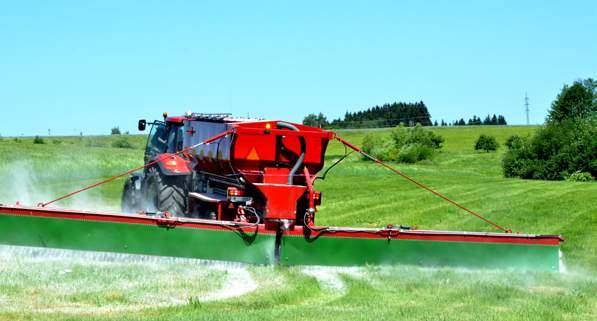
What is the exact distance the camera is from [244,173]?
523 inches

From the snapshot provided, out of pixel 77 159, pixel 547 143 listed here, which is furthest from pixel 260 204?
pixel 547 143

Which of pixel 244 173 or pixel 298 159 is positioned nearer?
pixel 244 173

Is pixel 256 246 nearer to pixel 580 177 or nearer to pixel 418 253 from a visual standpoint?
pixel 418 253

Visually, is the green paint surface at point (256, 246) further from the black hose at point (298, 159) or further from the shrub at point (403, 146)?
the shrub at point (403, 146)

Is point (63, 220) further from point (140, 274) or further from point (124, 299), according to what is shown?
point (124, 299)

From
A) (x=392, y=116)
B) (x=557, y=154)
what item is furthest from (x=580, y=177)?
(x=392, y=116)

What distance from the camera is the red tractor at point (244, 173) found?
12895mm

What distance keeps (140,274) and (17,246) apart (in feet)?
6.53

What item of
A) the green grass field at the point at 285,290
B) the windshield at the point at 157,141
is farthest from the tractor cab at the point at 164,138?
the green grass field at the point at 285,290

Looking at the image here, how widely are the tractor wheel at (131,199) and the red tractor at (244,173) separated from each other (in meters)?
1.26

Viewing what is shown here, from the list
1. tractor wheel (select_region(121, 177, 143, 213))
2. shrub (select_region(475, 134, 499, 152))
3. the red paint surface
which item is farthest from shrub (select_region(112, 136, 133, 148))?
the red paint surface

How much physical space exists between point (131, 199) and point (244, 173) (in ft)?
14.7

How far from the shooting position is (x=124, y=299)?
9898 millimetres

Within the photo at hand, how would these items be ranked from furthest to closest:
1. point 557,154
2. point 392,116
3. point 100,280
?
point 392,116 < point 557,154 < point 100,280
